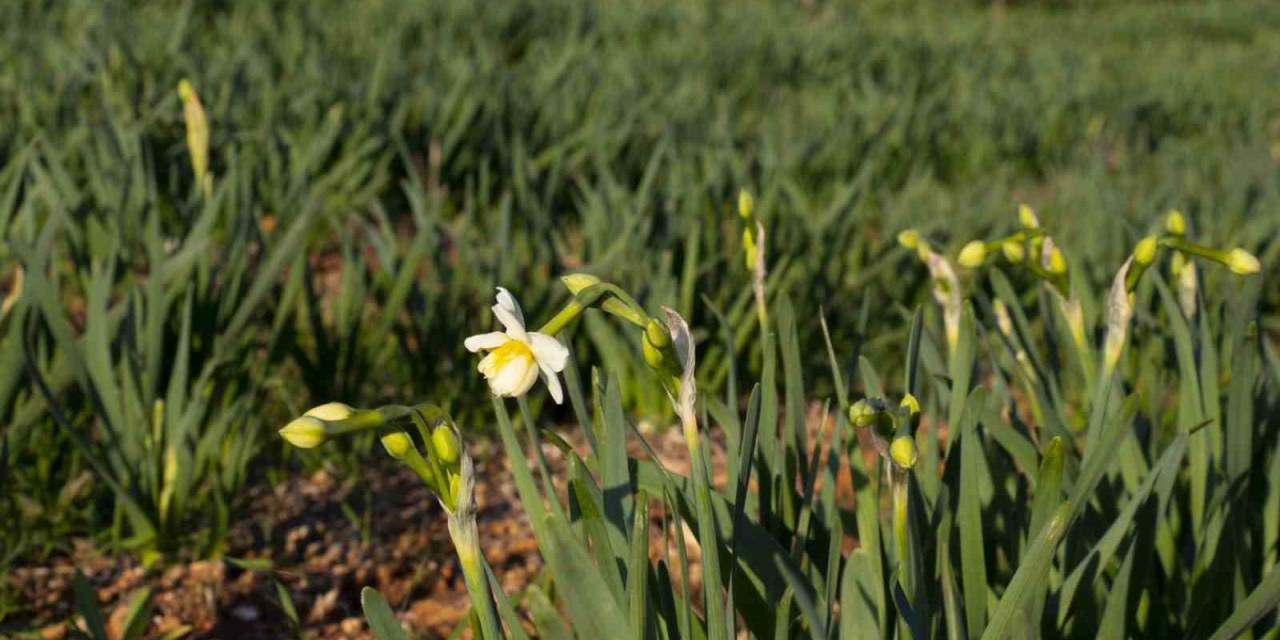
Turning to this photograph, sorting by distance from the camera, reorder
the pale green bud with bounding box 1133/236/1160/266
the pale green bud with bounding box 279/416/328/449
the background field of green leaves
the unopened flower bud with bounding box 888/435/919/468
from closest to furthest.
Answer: the pale green bud with bounding box 279/416/328/449 → the unopened flower bud with bounding box 888/435/919/468 → the pale green bud with bounding box 1133/236/1160/266 → the background field of green leaves

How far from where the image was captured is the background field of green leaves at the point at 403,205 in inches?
57.8

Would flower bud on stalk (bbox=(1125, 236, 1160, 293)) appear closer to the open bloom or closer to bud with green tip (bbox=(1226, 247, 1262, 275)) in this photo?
bud with green tip (bbox=(1226, 247, 1262, 275))

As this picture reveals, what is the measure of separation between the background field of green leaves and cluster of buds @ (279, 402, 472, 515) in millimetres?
537

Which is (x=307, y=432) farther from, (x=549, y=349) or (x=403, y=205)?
(x=403, y=205)

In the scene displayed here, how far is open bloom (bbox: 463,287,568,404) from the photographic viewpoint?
0.70m

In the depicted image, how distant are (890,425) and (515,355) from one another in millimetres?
296

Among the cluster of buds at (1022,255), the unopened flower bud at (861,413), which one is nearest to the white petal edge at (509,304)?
the unopened flower bud at (861,413)

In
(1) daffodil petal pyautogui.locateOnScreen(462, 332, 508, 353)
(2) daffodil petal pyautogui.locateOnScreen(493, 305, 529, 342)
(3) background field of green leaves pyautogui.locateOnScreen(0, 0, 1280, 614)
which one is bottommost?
(3) background field of green leaves pyautogui.locateOnScreen(0, 0, 1280, 614)

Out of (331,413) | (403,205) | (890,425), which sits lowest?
(403,205)

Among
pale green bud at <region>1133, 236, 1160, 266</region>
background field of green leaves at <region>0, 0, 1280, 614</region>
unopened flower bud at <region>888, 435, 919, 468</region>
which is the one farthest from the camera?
background field of green leaves at <region>0, 0, 1280, 614</region>

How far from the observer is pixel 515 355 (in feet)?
2.41

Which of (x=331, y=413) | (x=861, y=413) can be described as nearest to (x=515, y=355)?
(x=331, y=413)

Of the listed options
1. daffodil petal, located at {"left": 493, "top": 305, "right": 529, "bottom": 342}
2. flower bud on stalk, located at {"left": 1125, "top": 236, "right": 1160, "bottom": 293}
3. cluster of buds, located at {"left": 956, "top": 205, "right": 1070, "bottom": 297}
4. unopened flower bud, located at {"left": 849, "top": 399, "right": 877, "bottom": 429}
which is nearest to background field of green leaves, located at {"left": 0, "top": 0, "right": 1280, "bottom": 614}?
cluster of buds, located at {"left": 956, "top": 205, "right": 1070, "bottom": 297}

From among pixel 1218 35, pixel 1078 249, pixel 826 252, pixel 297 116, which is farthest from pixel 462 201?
pixel 1218 35
